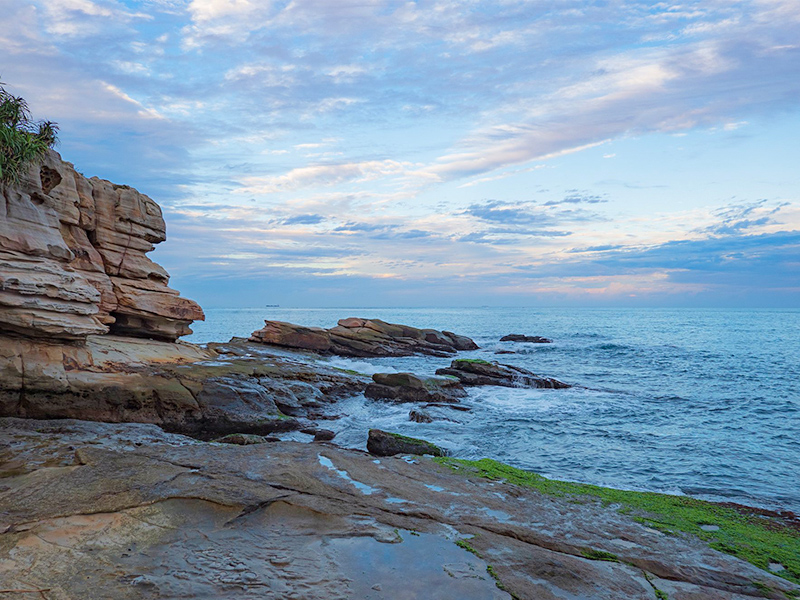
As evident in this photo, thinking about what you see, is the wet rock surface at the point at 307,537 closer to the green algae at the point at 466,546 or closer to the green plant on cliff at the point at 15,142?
the green algae at the point at 466,546

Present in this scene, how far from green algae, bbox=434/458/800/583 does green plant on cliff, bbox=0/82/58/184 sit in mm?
16384

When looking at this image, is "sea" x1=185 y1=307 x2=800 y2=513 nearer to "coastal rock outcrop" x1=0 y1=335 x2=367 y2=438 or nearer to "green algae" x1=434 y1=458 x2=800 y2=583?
"green algae" x1=434 y1=458 x2=800 y2=583

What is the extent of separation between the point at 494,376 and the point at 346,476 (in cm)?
2354

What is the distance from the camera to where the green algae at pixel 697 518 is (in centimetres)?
838

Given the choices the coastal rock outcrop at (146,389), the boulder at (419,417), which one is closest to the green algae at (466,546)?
the coastal rock outcrop at (146,389)

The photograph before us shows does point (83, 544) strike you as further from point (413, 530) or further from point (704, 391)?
point (704, 391)

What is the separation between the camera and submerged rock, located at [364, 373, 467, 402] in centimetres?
2492

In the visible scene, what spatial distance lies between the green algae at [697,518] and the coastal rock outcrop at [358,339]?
3012cm

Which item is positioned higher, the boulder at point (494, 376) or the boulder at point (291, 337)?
the boulder at point (291, 337)

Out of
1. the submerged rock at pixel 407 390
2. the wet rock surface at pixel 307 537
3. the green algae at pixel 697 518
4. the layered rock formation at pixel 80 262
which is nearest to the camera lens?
the wet rock surface at pixel 307 537

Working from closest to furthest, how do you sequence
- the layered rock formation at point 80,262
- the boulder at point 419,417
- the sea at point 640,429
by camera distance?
the sea at point 640,429 < the layered rock formation at point 80,262 < the boulder at point 419,417

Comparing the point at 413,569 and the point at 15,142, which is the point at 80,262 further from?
the point at 413,569

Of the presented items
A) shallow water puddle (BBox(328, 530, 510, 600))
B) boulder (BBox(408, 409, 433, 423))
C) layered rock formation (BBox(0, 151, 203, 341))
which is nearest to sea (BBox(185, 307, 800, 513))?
boulder (BBox(408, 409, 433, 423))

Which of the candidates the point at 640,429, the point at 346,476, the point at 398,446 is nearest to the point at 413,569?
the point at 346,476
